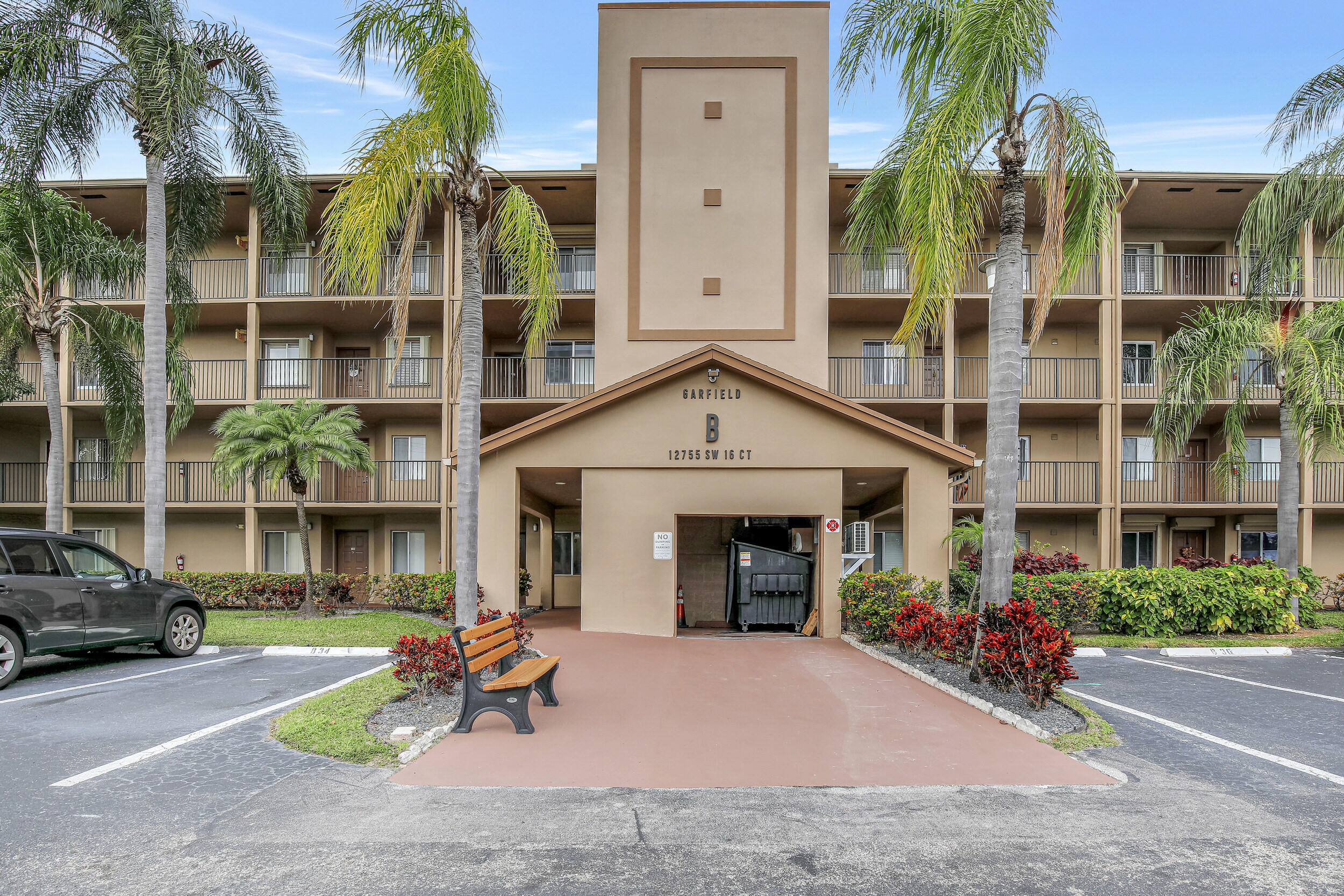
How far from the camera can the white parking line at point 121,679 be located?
8.38m

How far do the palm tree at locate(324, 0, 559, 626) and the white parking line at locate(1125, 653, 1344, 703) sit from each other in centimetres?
→ 1009

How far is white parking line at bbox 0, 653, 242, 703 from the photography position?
838 centimetres

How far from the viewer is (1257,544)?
21359 mm

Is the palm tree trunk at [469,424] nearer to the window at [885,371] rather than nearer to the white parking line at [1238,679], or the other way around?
the white parking line at [1238,679]

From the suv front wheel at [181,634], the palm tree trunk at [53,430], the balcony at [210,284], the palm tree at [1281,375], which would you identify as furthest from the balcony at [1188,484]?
the balcony at [210,284]

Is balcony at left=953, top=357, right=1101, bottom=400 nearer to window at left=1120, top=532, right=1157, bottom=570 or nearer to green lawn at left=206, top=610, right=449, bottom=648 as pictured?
window at left=1120, top=532, right=1157, bottom=570

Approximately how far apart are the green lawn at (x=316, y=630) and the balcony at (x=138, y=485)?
450cm

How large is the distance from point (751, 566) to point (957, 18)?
9.54m

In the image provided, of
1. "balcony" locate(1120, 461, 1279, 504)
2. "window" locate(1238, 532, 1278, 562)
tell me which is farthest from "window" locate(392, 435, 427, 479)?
"window" locate(1238, 532, 1278, 562)

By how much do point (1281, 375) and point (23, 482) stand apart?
3112 cm

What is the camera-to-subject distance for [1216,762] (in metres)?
6.31

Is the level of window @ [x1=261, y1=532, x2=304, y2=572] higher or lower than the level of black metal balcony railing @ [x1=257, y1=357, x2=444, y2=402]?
lower

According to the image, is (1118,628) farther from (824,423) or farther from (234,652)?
(234,652)

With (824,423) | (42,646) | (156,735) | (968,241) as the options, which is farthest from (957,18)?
(42,646)
